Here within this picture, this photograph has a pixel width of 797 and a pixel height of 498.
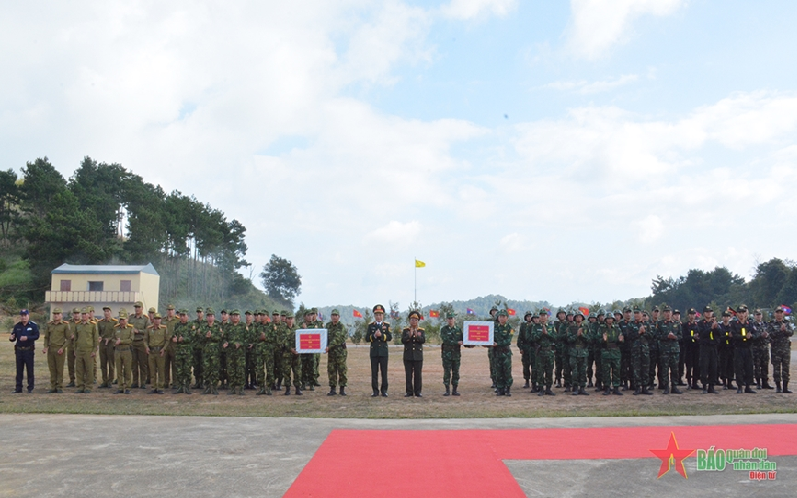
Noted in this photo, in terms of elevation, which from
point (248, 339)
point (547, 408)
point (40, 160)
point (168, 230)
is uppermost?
point (40, 160)

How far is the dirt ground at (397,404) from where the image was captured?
10.7 m

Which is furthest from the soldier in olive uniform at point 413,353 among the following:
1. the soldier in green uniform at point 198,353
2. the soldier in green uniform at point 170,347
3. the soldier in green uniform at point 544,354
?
the soldier in green uniform at point 170,347

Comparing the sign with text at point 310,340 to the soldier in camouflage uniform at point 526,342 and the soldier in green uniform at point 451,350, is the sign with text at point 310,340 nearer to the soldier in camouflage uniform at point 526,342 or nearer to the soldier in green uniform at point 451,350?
the soldier in green uniform at point 451,350

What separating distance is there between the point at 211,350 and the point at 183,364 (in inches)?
33.3

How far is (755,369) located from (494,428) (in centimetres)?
883

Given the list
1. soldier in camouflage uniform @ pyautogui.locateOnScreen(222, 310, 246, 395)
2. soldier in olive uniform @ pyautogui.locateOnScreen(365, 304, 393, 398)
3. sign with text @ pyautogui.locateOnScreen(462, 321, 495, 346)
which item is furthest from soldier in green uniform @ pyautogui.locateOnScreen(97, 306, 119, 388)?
sign with text @ pyautogui.locateOnScreen(462, 321, 495, 346)

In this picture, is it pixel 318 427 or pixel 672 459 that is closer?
pixel 672 459

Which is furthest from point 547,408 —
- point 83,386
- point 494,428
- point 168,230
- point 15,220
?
point 15,220

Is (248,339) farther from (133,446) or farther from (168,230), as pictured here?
(168,230)

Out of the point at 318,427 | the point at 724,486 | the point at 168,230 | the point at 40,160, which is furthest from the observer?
the point at 40,160

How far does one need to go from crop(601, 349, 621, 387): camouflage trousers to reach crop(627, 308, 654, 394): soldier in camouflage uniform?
38 centimetres

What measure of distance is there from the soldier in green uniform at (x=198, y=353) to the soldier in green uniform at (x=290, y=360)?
202cm

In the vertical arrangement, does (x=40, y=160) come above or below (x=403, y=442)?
above

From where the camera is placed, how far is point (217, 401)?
12.3 m
